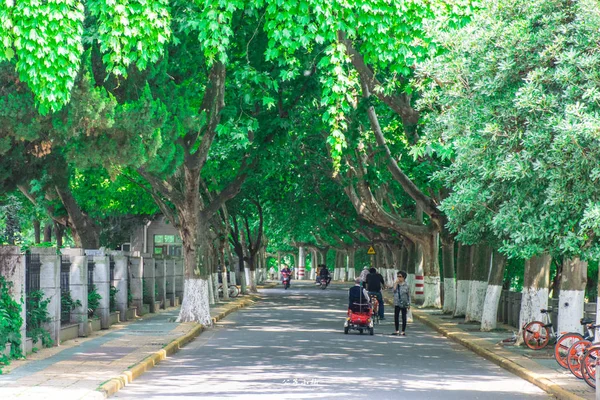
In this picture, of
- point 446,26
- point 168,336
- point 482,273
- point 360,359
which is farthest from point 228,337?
point 446,26

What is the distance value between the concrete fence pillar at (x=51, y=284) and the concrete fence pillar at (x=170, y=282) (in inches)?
709

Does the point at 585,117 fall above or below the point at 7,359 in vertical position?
above

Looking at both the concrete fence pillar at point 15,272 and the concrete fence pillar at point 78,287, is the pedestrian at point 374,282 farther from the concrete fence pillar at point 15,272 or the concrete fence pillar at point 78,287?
the concrete fence pillar at point 15,272

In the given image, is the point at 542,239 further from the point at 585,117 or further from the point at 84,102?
the point at 84,102

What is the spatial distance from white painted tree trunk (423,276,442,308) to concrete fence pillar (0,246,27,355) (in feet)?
79.6

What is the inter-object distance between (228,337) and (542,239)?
1232 centimetres

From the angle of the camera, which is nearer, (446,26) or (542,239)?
(542,239)

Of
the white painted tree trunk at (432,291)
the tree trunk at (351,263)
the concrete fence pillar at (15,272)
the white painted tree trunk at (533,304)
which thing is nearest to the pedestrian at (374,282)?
the white painted tree trunk at (533,304)

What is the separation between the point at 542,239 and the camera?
42.1 feet

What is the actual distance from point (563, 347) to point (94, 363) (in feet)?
25.9

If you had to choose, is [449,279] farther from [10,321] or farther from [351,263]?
[351,263]

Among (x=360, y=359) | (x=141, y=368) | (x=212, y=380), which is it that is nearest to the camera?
(x=212, y=380)

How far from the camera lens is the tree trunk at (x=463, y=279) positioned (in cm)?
3070

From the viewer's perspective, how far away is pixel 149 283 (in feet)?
107
